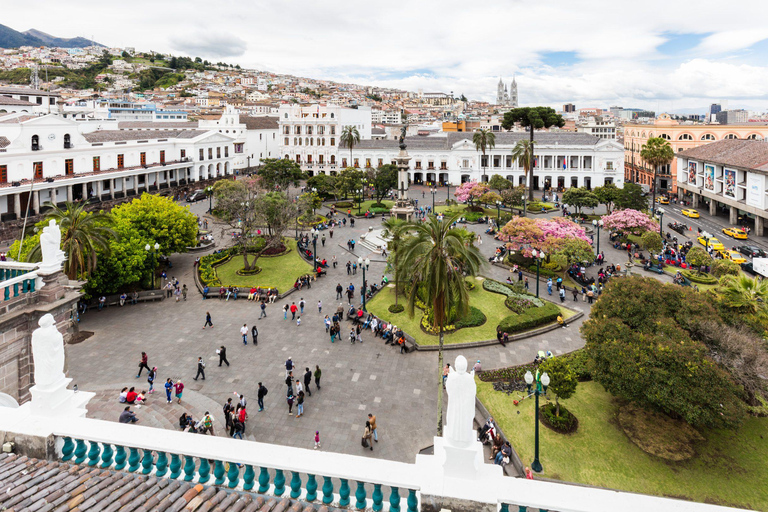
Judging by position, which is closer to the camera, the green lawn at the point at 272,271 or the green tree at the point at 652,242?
the green lawn at the point at 272,271

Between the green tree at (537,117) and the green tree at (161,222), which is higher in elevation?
the green tree at (537,117)

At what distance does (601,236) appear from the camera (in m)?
45.2

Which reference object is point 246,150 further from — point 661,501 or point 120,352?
point 661,501

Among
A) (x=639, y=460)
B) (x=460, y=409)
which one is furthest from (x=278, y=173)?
(x=460, y=409)

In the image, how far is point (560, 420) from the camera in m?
16.3

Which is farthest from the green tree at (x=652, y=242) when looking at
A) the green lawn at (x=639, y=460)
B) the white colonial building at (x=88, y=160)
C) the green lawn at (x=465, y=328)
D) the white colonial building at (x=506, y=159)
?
the white colonial building at (x=88, y=160)

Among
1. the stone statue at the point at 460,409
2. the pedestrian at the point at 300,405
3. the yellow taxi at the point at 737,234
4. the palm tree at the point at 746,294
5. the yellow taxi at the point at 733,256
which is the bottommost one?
the pedestrian at the point at 300,405

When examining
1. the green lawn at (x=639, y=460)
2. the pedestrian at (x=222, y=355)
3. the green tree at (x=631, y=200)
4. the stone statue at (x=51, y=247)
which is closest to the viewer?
the stone statue at (x=51, y=247)

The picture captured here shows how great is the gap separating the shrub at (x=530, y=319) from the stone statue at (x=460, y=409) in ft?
63.2

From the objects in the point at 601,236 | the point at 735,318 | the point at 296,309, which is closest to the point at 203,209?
the point at 296,309

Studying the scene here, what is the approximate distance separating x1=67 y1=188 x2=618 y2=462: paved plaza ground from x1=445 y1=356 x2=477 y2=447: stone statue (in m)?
10.9

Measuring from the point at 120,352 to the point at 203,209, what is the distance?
3585 cm

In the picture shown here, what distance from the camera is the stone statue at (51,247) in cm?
938

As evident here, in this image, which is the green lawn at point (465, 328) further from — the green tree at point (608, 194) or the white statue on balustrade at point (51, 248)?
the green tree at point (608, 194)
